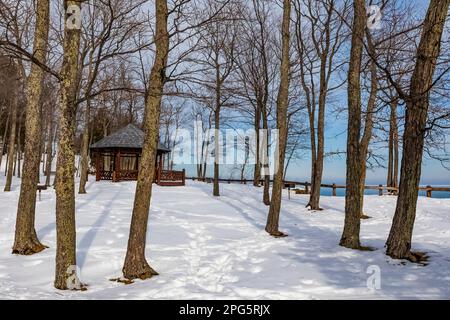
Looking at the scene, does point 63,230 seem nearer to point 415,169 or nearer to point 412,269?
point 412,269

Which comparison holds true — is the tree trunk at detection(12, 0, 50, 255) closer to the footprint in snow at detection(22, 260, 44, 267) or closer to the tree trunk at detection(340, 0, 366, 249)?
the footprint in snow at detection(22, 260, 44, 267)

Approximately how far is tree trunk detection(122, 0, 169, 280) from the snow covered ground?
45cm

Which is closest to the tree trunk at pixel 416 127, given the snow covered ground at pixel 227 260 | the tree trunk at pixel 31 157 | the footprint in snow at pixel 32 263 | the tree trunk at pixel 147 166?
the snow covered ground at pixel 227 260

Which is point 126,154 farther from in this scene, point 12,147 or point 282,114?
point 282,114

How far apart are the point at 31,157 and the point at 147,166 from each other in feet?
11.3

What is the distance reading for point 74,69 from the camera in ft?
18.5

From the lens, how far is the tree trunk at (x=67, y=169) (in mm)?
5520

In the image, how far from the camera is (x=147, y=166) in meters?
6.34

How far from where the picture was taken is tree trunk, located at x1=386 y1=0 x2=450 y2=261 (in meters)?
7.13

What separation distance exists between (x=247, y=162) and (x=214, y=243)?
3984 cm

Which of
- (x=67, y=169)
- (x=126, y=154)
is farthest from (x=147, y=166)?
(x=126, y=154)
